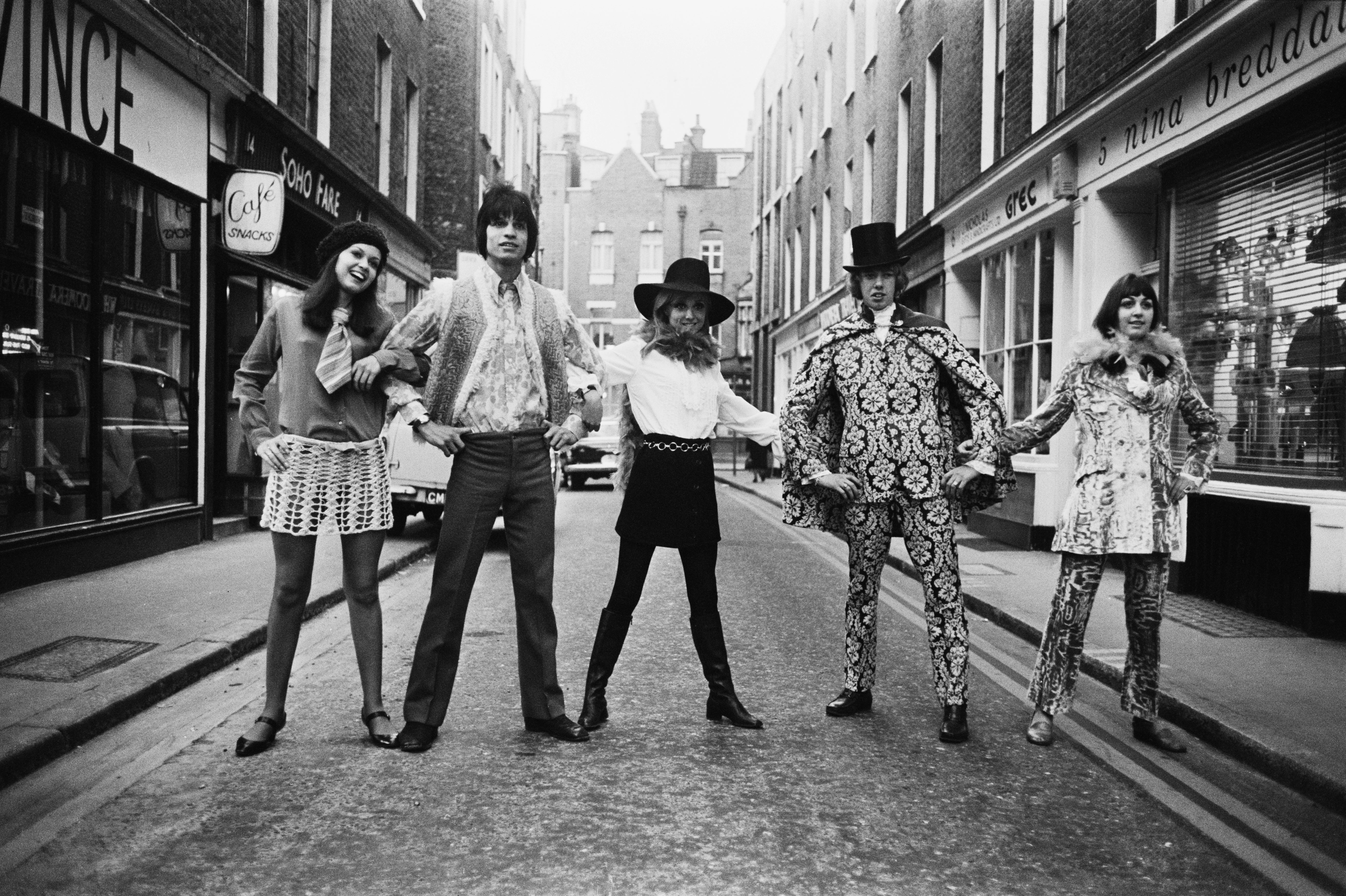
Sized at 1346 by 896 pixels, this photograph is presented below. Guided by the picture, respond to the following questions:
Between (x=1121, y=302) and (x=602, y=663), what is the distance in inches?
103

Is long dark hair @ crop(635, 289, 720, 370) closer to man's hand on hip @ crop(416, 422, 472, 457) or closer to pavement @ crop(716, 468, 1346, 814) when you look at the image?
man's hand on hip @ crop(416, 422, 472, 457)

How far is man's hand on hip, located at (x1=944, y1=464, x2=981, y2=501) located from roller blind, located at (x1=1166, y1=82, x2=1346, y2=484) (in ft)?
12.6

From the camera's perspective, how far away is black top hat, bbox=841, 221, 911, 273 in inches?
195

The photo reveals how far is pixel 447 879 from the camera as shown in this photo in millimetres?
3197

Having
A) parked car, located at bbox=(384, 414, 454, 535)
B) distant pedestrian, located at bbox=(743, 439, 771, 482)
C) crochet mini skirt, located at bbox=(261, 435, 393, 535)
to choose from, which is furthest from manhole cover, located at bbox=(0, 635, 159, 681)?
distant pedestrian, located at bbox=(743, 439, 771, 482)

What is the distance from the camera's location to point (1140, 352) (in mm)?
4840

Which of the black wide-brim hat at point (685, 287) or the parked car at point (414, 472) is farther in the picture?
the parked car at point (414, 472)

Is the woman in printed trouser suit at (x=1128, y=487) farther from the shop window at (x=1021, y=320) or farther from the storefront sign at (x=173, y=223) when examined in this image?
the storefront sign at (x=173, y=223)

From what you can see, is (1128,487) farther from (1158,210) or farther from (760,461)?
(760,461)

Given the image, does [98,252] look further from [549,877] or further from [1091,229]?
[1091,229]

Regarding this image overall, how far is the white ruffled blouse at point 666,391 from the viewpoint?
482 centimetres

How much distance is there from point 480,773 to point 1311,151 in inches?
265

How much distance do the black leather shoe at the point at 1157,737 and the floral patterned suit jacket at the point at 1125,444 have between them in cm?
72

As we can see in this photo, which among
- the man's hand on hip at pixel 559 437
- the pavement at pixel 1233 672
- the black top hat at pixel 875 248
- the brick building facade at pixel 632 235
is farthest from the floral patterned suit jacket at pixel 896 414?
the brick building facade at pixel 632 235
